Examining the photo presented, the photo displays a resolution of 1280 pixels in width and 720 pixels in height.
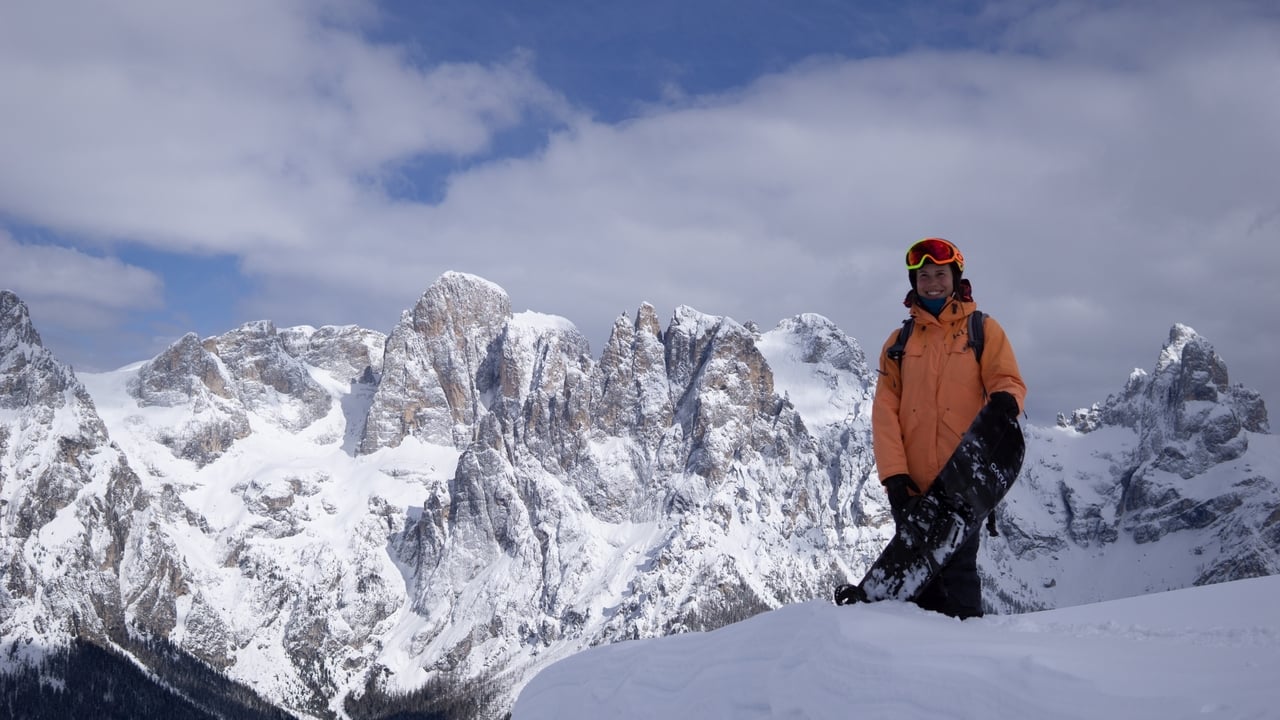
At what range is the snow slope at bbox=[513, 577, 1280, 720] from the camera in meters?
4.96

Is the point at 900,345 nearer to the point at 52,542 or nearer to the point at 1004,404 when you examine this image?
the point at 1004,404

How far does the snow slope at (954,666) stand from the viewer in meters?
4.96

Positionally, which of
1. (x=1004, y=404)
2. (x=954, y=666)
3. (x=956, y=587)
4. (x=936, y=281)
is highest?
(x=936, y=281)

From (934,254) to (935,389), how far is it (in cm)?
135

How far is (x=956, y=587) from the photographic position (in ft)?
28.2

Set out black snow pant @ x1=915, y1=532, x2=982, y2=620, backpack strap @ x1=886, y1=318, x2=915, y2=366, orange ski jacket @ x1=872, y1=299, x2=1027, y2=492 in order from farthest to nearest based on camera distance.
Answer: backpack strap @ x1=886, y1=318, x2=915, y2=366 → orange ski jacket @ x1=872, y1=299, x2=1027, y2=492 → black snow pant @ x1=915, y1=532, x2=982, y2=620

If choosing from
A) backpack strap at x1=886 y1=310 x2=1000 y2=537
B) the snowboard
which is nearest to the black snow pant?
backpack strap at x1=886 y1=310 x2=1000 y2=537

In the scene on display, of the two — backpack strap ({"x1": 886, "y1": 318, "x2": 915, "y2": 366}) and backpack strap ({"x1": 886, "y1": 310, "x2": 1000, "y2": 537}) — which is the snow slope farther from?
backpack strap ({"x1": 886, "y1": 318, "x2": 915, "y2": 366})

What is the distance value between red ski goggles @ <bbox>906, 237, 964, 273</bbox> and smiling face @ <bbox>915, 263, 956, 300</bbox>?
58mm

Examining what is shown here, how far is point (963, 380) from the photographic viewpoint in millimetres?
8805

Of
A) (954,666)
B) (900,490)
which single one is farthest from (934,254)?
(954,666)

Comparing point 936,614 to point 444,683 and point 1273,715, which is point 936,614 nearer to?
point 1273,715

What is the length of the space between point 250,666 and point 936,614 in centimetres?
21895

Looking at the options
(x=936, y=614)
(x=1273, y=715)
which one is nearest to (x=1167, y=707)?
(x=1273, y=715)
